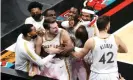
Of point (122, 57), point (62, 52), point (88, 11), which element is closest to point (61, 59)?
point (62, 52)

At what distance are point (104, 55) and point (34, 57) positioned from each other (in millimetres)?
1009

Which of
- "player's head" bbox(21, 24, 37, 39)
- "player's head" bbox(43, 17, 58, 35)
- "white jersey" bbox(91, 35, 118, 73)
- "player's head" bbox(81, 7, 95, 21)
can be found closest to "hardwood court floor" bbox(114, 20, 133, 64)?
"player's head" bbox(81, 7, 95, 21)

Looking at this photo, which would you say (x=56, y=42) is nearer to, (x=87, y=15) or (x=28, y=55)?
(x=28, y=55)

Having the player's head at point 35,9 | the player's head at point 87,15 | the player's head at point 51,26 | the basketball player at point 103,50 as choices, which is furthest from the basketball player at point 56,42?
the player's head at point 35,9

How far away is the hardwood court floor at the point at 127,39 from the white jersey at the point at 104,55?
2557mm

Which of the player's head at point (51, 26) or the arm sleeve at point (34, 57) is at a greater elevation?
the player's head at point (51, 26)

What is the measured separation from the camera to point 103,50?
5.77m

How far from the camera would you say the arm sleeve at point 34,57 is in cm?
600

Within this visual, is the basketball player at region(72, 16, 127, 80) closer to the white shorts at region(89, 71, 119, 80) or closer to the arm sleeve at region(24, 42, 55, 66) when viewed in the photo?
the white shorts at region(89, 71, 119, 80)

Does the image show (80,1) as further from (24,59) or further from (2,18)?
(24,59)

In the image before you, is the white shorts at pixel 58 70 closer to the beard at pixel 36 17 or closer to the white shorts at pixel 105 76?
the white shorts at pixel 105 76

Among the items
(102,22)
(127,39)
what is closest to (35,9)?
(102,22)

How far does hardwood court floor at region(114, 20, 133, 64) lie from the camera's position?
28.0ft

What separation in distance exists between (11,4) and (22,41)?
5.04 meters
